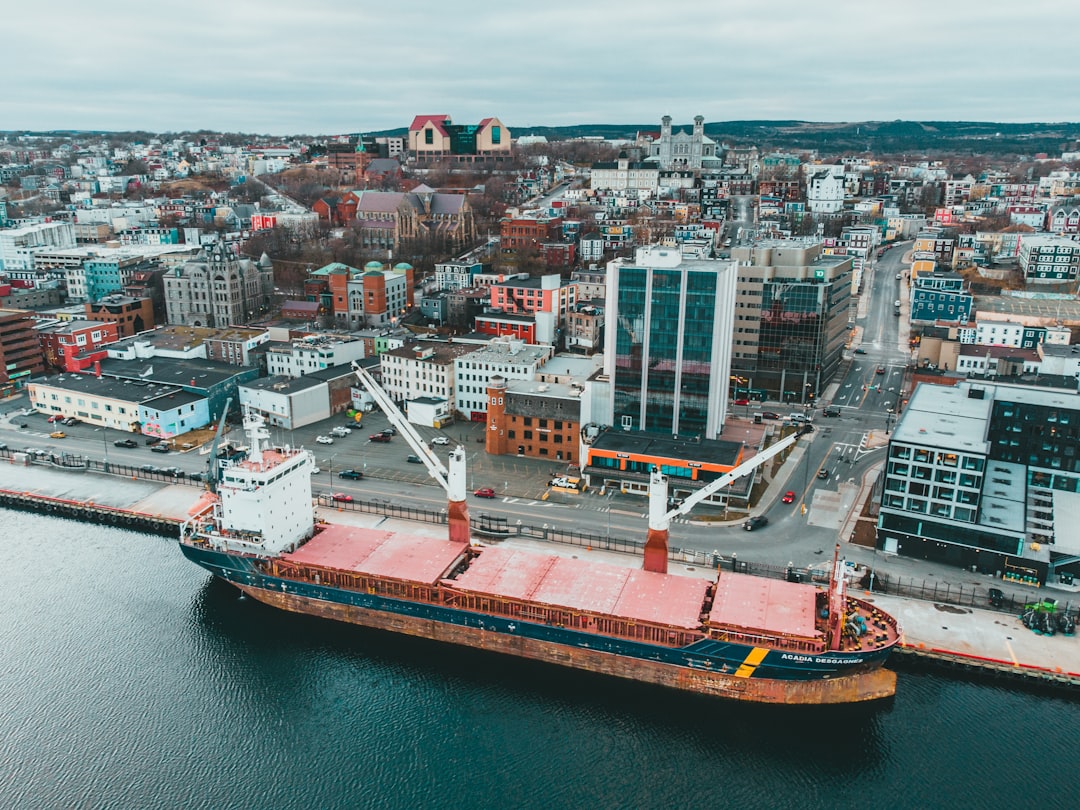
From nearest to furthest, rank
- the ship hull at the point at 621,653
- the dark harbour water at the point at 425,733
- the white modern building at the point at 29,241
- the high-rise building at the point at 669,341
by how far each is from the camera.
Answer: the dark harbour water at the point at 425,733
the ship hull at the point at 621,653
the high-rise building at the point at 669,341
the white modern building at the point at 29,241

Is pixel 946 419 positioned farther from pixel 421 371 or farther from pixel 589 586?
pixel 421 371

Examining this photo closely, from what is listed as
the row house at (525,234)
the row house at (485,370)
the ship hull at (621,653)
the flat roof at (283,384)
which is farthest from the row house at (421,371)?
the row house at (525,234)

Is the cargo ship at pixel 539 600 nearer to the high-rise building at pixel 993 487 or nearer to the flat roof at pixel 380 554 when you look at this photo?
the flat roof at pixel 380 554

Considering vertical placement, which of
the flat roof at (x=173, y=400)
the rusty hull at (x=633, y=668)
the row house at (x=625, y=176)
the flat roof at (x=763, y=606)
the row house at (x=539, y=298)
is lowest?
the rusty hull at (x=633, y=668)

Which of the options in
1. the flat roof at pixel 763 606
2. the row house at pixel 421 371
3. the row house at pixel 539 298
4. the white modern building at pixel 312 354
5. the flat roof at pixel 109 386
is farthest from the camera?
the row house at pixel 539 298

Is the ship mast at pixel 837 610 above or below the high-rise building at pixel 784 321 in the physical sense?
below

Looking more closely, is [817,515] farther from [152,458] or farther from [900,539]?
[152,458]

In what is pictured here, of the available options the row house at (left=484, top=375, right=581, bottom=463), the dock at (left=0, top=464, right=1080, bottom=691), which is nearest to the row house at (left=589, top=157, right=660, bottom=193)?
the row house at (left=484, top=375, right=581, bottom=463)

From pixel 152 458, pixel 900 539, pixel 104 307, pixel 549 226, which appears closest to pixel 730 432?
pixel 900 539
